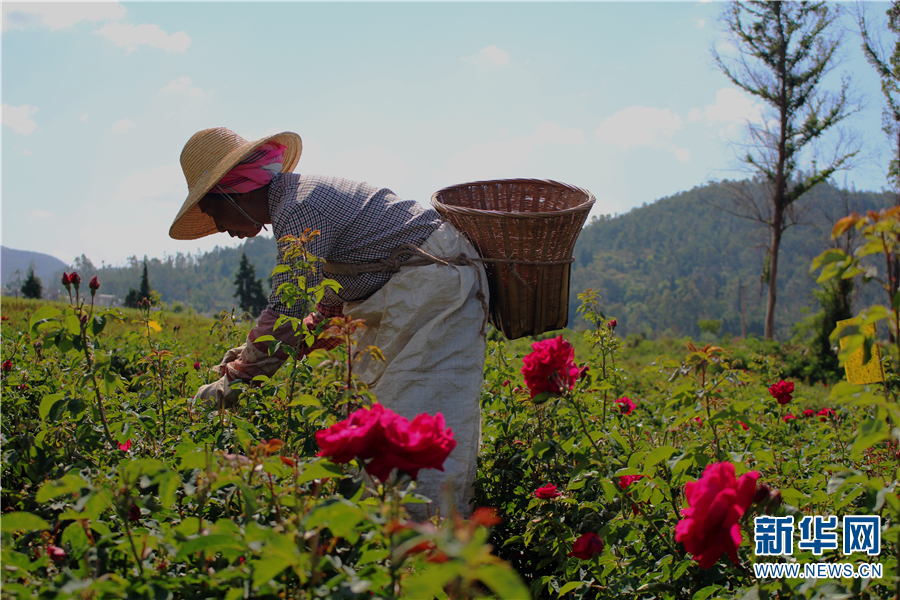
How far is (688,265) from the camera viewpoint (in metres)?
91.1

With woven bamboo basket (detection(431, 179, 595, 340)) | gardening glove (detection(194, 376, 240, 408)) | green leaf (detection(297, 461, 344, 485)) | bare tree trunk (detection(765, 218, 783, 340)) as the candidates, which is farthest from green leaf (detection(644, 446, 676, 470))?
bare tree trunk (detection(765, 218, 783, 340))

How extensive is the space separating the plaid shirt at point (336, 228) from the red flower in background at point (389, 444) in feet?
4.12

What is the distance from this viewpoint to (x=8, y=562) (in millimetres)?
960

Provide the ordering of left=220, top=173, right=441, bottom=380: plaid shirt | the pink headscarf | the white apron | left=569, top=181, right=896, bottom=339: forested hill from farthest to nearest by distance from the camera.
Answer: left=569, top=181, right=896, bottom=339: forested hill < the pink headscarf < left=220, top=173, right=441, bottom=380: plaid shirt < the white apron

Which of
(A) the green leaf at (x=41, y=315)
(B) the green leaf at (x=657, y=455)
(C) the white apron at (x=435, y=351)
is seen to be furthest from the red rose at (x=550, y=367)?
(A) the green leaf at (x=41, y=315)

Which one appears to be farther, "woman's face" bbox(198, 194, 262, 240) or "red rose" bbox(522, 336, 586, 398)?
"woman's face" bbox(198, 194, 262, 240)

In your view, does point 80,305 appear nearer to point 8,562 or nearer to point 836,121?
point 8,562

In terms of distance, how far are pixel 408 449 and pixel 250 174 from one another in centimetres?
175

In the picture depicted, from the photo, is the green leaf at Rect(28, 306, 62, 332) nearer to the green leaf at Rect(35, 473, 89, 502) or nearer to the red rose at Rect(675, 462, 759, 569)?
the green leaf at Rect(35, 473, 89, 502)

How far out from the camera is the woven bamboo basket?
7.84 ft

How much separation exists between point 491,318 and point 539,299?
0.26 metres

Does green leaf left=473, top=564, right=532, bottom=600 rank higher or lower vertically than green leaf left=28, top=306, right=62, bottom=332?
lower

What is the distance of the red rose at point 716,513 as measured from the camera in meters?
0.97

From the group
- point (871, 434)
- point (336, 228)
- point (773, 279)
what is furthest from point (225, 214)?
point (773, 279)
